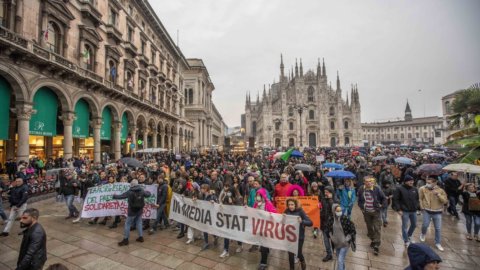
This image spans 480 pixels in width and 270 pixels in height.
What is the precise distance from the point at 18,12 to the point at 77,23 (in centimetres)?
489

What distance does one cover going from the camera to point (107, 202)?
7.62 meters

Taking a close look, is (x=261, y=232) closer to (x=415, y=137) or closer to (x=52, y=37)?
(x=52, y=37)

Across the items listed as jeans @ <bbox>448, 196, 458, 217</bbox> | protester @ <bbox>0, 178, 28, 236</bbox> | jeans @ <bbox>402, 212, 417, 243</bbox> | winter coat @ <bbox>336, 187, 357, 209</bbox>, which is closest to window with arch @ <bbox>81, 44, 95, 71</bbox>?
protester @ <bbox>0, 178, 28, 236</bbox>

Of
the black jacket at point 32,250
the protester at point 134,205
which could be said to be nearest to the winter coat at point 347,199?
the protester at point 134,205

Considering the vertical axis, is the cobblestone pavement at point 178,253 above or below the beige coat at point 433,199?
below

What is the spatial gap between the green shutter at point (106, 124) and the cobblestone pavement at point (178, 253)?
551 inches

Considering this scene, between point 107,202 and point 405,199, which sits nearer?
point 405,199

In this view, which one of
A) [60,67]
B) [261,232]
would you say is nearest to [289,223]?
[261,232]

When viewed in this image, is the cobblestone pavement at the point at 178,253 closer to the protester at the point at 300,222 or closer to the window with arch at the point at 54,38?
the protester at the point at 300,222

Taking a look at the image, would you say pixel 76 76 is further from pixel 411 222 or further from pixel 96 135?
pixel 411 222

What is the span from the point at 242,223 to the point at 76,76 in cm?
1632

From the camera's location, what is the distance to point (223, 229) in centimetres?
570

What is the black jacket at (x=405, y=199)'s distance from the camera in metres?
5.95

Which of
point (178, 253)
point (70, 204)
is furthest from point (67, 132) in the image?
point (178, 253)
